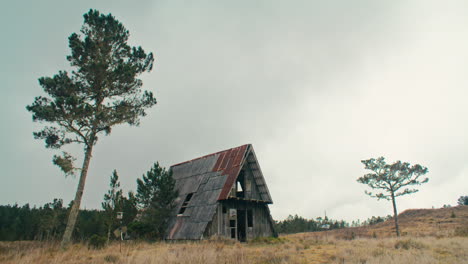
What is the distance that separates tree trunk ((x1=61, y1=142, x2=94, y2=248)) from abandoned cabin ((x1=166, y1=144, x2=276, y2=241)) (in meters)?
7.50

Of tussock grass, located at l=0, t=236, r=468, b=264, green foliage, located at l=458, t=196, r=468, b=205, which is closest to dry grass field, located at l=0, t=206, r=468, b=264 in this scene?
tussock grass, located at l=0, t=236, r=468, b=264

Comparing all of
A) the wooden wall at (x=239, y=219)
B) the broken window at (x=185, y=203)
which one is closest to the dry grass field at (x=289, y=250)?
the wooden wall at (x=239, y=219)

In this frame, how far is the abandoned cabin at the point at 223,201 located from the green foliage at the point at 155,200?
88 centimetres

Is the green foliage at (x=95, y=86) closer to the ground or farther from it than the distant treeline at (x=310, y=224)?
farther from it

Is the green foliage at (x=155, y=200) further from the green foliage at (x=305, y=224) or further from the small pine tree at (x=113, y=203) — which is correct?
the green foliage at (x=305, y=224)

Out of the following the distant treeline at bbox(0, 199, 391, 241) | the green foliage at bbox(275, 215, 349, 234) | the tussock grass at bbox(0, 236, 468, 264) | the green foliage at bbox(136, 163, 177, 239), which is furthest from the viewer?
the green foliage at bbox(275, 215, 349, 234)

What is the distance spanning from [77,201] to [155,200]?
7666mm

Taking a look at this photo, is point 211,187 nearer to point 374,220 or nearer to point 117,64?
point 117,64

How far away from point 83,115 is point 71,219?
22.3ft

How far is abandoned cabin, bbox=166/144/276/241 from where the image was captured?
20656 mm

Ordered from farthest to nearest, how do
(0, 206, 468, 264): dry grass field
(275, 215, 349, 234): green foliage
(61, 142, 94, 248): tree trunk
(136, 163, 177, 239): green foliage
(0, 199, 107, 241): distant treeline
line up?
(275, 215, 349, 234): green foliage < (0, 199, 107, 241): distant treeline < (136, 163, 177, 239): green foliage < (61, 142, 94, 248): tree trunk < (0, 206, 468, 264): dry grass field

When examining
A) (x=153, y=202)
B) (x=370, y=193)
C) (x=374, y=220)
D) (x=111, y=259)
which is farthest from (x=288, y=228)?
(x=111, y=259)

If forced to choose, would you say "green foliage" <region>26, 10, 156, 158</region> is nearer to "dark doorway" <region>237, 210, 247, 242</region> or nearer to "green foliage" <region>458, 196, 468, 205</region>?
"dark doorway" <region>237, 210, 247, 242</region>

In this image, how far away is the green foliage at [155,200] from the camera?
2319 cm
